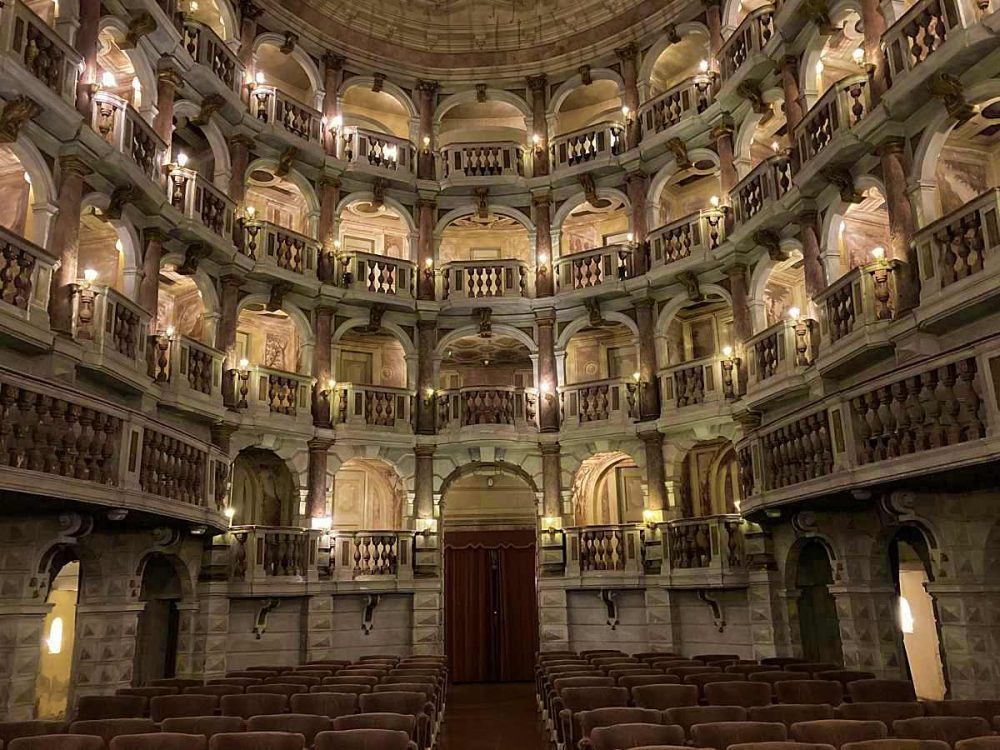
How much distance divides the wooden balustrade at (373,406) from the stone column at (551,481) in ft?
11.3

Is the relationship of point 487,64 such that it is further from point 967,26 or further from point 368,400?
point 967,26

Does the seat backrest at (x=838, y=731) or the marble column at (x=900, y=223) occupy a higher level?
the marble column at (x=900, y=223)

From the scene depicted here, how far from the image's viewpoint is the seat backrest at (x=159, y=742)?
611cm

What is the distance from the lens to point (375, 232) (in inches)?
938

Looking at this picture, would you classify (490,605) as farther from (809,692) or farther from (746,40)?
(746,40)

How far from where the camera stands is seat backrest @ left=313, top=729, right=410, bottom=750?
6.48 metres

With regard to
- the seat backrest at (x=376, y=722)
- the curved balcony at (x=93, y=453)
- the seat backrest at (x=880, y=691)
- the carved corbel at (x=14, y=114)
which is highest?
the carved corbel at (x=14, y=114)

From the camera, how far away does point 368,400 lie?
20188 millimetres

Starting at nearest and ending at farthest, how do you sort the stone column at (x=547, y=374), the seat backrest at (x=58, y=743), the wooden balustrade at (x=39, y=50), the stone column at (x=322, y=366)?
the seat backrest at (x=58, y=743) < the wooden balustrade at (x=39, y=50) < the stone column at (x=322, y=366) < the stone column at (x=547, y=374)

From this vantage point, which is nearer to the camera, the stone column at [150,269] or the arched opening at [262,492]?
the stone column at [150,269]

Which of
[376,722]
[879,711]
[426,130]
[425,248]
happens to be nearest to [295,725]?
[376,722]

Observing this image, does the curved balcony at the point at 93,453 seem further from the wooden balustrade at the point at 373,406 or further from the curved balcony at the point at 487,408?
the curved balcony at the point at 487,408

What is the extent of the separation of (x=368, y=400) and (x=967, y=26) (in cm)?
1415

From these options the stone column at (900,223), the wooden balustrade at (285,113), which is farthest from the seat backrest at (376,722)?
the wooden balustrade at (285,113)
